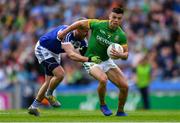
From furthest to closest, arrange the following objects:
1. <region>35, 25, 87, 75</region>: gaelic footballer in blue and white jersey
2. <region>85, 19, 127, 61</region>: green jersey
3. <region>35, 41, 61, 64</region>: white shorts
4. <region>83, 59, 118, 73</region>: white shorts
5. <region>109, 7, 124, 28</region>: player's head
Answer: <region>35, 41, 61, 64</region>: white shorts → <region>35, 25, 87, 75</region>: gaelic footballer in blue and white jersey → <region>83, 59, 118, 73</region>: white shorts → <region>85, 19, 127, 61</region>: green jersey → <region>109, 7, 124, 28</region>: player's head

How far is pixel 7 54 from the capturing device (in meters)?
33.8

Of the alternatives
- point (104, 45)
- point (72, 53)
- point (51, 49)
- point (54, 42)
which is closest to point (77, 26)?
point (72, 53)

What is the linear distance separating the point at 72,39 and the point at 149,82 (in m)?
9.79

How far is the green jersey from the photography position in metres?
18.3

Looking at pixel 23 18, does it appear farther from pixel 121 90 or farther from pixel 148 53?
pixel 121 90

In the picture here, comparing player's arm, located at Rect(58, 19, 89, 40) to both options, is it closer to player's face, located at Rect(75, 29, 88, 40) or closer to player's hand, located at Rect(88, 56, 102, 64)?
player's face, located at Rect(75, 29, 88, 40)

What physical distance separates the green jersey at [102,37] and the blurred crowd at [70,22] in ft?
32.6

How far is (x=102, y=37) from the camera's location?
1845cm

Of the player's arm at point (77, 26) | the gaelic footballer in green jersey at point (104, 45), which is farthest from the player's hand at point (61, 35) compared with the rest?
the player's arm at point (77, 26)

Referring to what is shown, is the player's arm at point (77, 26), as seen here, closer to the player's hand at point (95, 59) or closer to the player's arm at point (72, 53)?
the player's arm at point (72, 53)

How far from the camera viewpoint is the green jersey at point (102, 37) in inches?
722

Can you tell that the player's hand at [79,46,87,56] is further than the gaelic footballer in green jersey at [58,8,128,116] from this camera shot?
Yes

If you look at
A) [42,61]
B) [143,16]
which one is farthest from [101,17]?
[42,61]

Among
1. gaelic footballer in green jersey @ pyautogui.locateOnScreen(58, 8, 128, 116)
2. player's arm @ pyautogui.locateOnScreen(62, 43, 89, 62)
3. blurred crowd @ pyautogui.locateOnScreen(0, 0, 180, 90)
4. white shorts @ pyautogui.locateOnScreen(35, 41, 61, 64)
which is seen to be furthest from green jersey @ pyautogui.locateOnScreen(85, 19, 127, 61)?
blurred crowd @ pyautogui.locateOnScreen(0, 0, 180, 90)
